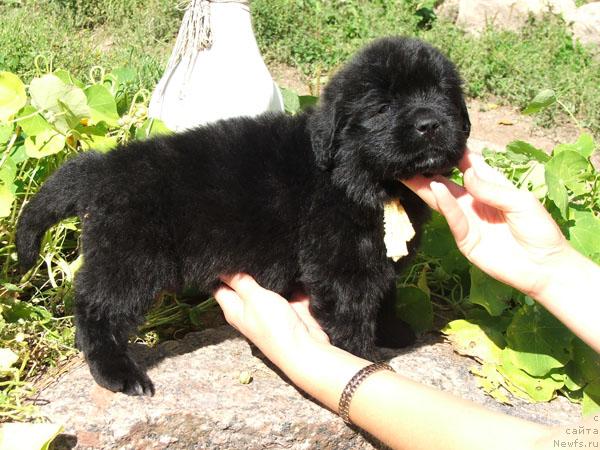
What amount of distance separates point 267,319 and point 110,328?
57 centimetres

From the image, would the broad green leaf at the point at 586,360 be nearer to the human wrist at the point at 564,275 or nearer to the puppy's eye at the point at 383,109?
the human wrist at the point at 564,275

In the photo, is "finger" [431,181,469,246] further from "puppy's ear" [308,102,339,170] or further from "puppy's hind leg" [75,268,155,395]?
"puppy's hind leg" [75,268,155,395]

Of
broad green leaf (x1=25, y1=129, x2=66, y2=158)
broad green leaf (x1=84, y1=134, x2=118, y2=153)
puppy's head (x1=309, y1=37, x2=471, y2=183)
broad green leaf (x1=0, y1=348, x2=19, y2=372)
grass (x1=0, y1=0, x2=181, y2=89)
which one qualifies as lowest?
broad green leaf (x1=0, y1=348, x2=19, y2=372)

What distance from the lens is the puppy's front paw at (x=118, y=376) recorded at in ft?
8.45

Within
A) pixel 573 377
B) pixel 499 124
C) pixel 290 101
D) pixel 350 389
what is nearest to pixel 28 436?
pixel 350 389

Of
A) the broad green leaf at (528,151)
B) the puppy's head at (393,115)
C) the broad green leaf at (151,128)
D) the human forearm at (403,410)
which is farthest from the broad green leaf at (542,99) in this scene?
the broad green leaf at (151,128)

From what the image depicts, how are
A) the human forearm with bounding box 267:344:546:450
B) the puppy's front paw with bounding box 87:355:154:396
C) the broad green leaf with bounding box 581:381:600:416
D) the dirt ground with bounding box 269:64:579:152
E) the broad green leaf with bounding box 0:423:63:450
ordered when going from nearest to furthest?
1. the human forearm with bounding box 267:344:546:450
2. the broad green leaf with bounding box 0:423:63:450
3. the puppy's front paw with bounding box 87:355:154:396
4. the broad green leaf with bounding box 581:381:600:416
5. the dirt ground with bounding box 269:64:579:152

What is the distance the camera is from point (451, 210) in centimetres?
252

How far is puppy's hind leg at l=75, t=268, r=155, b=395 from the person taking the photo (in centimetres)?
256

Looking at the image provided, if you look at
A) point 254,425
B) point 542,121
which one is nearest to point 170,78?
point 254,425

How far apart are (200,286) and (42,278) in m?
0.92

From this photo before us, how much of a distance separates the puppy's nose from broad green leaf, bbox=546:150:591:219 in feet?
2.51

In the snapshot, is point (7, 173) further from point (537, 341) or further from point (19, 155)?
point (537, 341)

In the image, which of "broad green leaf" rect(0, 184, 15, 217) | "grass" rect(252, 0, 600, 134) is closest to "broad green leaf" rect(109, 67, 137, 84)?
"broad green leaf" rect(0, 184, 15, 217)
